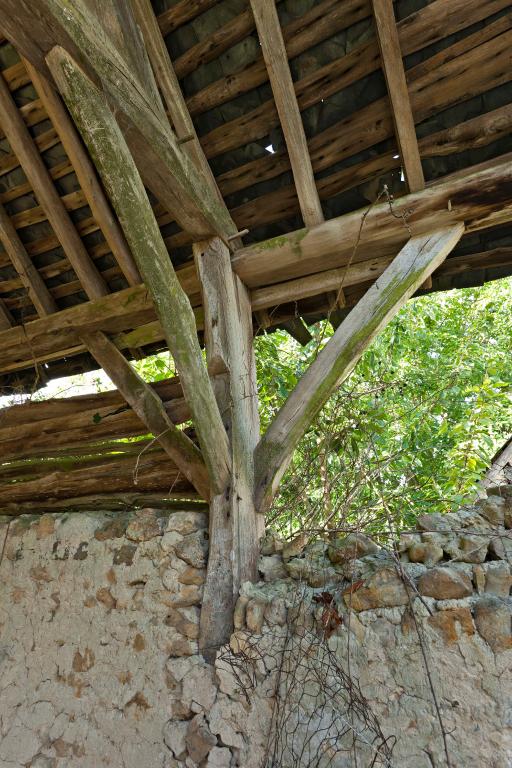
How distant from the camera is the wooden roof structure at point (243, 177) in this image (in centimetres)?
160

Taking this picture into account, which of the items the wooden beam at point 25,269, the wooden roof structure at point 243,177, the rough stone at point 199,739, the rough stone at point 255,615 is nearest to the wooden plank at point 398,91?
the wooden roof structure at point 243,177

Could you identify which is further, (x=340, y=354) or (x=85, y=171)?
(x=85, y=171)

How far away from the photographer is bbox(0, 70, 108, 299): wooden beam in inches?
85.2

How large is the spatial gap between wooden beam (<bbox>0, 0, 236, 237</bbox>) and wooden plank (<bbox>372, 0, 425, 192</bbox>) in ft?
2.59

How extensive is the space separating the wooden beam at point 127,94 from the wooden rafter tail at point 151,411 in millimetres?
721

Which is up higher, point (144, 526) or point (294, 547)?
point (144, 526)

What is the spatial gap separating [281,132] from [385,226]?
0.59 meters

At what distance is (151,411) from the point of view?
216 centimetres

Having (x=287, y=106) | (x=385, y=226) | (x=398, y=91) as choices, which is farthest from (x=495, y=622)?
(x=287, y=106)

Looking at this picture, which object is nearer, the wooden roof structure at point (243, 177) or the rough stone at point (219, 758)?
the rough stone at point (219, 758)

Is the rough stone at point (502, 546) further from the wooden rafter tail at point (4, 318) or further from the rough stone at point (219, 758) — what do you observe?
the wooden rafter tail at point (4, 318)

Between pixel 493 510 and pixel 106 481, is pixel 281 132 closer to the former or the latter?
pixel 493 510

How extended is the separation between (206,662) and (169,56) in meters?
2.29

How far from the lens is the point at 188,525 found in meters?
1.95
